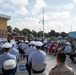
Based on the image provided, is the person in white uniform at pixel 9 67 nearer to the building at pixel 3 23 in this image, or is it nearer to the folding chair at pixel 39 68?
the folding chair at pixel 39 68

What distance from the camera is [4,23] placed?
133 ft

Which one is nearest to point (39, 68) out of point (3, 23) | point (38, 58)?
point (38, 58)

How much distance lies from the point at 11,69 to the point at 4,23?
115 feet

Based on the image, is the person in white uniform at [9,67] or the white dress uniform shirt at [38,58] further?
the white dress uniform shirt at [38,58]

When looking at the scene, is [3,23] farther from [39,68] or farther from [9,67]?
[9,67]

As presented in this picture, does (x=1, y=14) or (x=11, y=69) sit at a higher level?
(x=1, y=14)

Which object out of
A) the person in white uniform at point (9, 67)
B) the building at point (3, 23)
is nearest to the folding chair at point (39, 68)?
the person in white uniform at point (9, 67)

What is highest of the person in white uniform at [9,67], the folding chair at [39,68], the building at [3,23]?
the building at [3,23]

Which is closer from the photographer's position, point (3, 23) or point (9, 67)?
point (9, 67)

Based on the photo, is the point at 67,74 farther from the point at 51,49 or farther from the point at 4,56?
the point at 51,49

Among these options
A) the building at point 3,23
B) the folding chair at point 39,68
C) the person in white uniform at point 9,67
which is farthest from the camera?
the building at point 3,23

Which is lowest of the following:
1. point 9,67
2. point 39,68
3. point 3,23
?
point 39,68

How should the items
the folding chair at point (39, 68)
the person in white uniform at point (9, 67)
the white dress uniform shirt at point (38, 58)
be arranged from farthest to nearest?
the white dress uniform shirt at point (38, 58), the folding chair at point (39, 68), the person in white uniform at point (9, 67)

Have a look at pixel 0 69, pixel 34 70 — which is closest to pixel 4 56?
pixel 0 69
